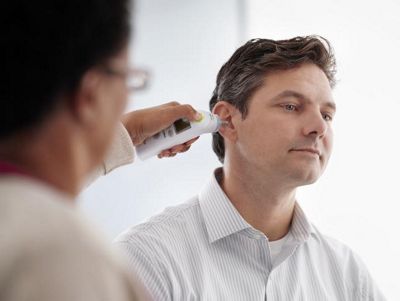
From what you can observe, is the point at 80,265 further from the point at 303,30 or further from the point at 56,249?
the point at 303,30

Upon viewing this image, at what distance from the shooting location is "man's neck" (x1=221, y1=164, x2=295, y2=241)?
5.32 feet

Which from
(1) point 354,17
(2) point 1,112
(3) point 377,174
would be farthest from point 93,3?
(1) point 354,17

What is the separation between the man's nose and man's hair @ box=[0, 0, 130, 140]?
1166 mm

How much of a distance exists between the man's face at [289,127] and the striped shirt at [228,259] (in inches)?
5.7

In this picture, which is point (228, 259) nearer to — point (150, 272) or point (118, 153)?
point (150, 272)

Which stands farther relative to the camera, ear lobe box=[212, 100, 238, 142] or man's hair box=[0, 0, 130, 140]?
ear lobe box=[212, 100, 238, 142]

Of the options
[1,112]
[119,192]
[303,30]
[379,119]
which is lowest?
[119,192]

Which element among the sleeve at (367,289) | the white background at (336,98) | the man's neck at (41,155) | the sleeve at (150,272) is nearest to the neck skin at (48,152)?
the man's neck at (41,155)

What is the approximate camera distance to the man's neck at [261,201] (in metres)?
1.62

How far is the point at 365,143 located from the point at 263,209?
2.36ft

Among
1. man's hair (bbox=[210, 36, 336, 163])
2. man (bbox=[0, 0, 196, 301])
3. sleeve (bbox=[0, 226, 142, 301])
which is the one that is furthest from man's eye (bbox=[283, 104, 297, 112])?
sleeve (bbox=[0, 226, 142, 301])

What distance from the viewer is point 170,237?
4.92 feet

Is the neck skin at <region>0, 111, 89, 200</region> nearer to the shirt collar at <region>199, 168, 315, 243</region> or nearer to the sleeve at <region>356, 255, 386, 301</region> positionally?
the shirt collar at <region>199, 168, 315, 243</region>

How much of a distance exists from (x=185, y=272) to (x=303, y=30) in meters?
1.30
